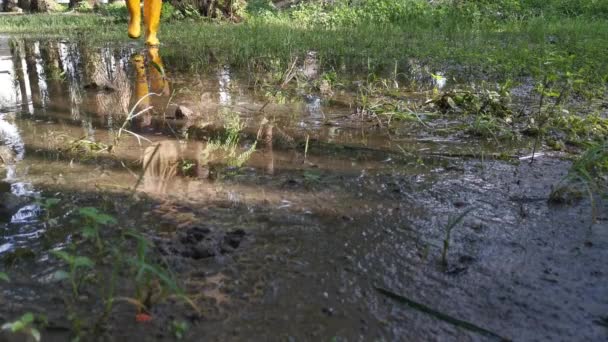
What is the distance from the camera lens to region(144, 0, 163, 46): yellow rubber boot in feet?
19.7

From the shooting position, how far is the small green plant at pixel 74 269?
1274 millimetres

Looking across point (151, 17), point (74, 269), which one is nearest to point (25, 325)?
point (74, 269)

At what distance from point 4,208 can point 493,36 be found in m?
7.21

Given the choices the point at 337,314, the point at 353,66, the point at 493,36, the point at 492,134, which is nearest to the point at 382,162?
the point at 492,134

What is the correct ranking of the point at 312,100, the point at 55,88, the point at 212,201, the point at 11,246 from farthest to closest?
1. the point at 55,88
2. the point at 312,100
3. the point at 212,201
4. the point at 11,246

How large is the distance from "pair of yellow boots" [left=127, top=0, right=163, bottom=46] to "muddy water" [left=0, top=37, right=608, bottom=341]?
297cm

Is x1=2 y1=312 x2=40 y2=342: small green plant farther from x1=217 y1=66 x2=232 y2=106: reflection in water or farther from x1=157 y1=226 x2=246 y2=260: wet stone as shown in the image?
x1=217 y1=66 x2=232 y2=106: reflection in water

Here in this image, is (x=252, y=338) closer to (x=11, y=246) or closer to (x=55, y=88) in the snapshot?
(x=11, y=246)

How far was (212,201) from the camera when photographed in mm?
2102

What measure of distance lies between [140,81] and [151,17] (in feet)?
6.59

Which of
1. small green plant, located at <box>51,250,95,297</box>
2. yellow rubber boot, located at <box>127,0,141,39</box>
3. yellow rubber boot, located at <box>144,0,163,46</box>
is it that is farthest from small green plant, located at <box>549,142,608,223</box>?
yellow rubber boot, located at <box>127,0,141,39</box>

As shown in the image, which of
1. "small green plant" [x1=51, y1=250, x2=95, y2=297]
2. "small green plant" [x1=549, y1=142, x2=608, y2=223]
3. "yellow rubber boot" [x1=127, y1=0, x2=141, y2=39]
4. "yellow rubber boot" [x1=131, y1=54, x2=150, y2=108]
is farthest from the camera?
"yellow rubber boot" [x1=127, y1=0, x2=141, y2=39]

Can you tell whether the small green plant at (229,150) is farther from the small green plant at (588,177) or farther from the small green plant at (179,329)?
the small green plant at (588,177)

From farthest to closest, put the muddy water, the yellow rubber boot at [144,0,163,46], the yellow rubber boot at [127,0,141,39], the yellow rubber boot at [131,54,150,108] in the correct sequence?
1. the yellow rubber boot at [127,0,141,39]
2. the yellow rubber boot at [144,0,163,46]
3. the yellow rubber boot at [131,54,150,108]
4. the muddy water
